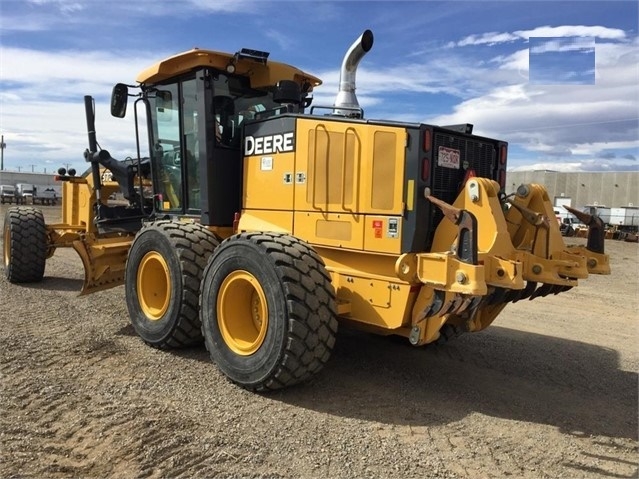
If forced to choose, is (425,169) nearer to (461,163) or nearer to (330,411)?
(461,163)

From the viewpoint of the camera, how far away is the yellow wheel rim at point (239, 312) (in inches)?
190

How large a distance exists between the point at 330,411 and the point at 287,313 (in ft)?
2.65

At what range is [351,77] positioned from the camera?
19.3 feet

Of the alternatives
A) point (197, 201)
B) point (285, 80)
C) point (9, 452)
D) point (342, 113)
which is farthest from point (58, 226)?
point (9, 452)

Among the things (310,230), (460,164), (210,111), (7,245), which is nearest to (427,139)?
(460,164)

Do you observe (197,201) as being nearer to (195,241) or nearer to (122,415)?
(195,241)

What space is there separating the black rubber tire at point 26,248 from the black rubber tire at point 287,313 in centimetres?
606

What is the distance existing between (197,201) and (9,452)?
3.36 m

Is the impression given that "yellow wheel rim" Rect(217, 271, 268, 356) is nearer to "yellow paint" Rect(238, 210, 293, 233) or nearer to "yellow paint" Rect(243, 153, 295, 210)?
"yellow paint" Rect(238, 210, 293, 233)

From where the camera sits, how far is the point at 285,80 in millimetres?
6117

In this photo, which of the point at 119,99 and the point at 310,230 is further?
the point at 119,99

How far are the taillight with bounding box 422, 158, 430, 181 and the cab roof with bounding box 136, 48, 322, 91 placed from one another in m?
A: 2.47

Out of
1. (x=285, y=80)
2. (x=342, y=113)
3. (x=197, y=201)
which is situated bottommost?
(x=197, y=201)

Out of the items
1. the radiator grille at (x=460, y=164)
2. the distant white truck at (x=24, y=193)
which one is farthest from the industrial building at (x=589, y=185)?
the radiator grille at (x=460, y=164)
